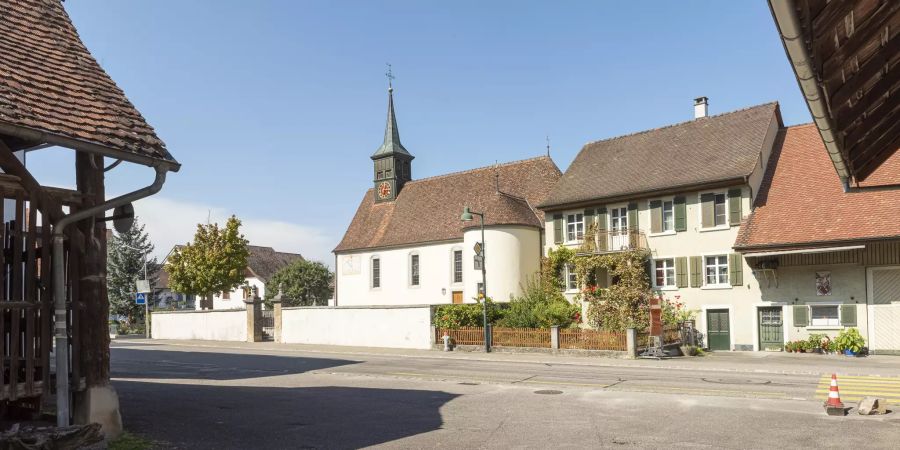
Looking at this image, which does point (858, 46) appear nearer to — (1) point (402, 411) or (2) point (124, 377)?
(1) point (402, 411)

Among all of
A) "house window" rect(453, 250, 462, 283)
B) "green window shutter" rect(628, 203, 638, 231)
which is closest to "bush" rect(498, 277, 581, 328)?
"green window shutter" rect(628, 203, 638, 231)

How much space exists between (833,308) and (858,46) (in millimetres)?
26999

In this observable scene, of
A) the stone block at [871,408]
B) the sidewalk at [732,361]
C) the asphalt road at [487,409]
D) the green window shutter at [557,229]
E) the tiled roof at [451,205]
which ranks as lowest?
the sidewalk at [732,361]

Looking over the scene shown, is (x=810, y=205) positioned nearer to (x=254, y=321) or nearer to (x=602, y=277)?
(x=602, y=277)

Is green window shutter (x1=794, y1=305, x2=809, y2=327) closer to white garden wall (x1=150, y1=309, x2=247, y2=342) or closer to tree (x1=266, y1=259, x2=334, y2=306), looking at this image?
white garden wall (x1=150, y1=309, x2=247, y2=342)

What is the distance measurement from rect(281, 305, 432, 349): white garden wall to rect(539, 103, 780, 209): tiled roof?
882cm

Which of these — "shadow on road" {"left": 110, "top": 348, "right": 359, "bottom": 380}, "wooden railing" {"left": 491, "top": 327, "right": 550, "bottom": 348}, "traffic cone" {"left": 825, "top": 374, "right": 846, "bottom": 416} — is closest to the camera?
"traffic cone" {"left": 825, "top": 374, "right": 846, "bottom": 416}

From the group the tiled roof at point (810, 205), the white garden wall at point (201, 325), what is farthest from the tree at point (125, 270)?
the tiled roof at point (810, 205)

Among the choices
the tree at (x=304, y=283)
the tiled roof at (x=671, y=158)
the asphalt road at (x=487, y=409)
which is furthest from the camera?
the tree at (x=304, y=283)

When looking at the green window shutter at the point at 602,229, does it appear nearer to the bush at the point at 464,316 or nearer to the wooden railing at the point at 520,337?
the bush at the point at 464,316

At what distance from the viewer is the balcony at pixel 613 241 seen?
109ft

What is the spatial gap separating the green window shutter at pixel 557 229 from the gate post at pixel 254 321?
17230 mm

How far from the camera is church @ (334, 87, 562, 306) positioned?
39.8m

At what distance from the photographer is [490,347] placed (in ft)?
100
